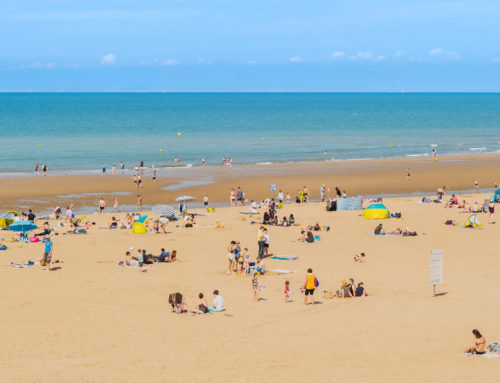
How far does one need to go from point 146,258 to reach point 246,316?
7.58 meters

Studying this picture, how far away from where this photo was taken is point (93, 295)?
22703 millimetres

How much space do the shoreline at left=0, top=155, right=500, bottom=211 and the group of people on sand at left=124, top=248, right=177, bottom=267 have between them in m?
18.4

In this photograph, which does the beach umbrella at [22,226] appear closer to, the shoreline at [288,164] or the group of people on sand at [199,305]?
the group of people on sand at [199,305]

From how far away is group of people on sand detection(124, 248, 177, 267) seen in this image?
26472 millimetres

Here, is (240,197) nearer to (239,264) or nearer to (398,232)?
(398,232)

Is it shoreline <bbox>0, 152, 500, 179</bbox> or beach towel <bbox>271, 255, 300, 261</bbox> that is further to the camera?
shoreline <bbox>0, 152, 500, 179</bbox>

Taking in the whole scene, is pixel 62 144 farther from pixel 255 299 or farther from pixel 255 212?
pixel 255 299

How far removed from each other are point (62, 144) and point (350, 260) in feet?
241

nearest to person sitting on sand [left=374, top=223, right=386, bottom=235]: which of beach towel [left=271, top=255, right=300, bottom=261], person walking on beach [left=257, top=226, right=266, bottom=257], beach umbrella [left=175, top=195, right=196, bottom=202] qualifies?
beach towel [left=271, top=255, right=300, bottom=261]

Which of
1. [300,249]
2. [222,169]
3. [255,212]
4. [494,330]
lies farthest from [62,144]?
[494,330]

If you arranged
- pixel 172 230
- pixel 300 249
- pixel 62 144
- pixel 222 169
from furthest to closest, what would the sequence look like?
pixel 62 144
pixel 222 169
pixel 172 230
pixel 300 249

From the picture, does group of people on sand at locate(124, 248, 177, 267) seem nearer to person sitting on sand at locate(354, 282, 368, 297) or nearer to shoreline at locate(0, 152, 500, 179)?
person sitting on sand at locate(354, 282, 368, 297)

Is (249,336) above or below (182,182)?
below

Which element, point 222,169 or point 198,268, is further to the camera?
point 222,169
